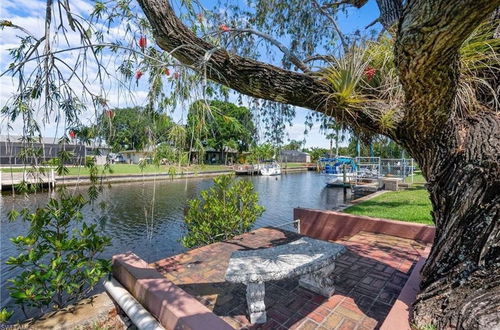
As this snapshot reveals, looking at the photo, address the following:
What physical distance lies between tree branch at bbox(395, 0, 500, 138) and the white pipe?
2956 mm

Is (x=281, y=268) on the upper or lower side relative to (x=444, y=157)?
lower

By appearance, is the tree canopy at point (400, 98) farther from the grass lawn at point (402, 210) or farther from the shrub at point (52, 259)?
the grass lawn at point (402, 210)

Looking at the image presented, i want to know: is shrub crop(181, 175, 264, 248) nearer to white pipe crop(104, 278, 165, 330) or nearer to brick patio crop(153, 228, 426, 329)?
brick patio crop(153, 228, 426, 329)

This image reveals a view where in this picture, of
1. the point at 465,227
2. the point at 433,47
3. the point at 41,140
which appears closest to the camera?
the point at 433,47

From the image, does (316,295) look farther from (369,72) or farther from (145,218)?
(145,218)

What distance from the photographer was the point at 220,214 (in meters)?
5.93

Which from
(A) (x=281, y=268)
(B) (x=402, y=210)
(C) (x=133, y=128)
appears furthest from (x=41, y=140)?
(B) (x=402, y=210)

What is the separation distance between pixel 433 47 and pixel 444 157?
4.01 feet

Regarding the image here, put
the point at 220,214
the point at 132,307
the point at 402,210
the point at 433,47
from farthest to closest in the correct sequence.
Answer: the point at 402,210, the point at 220,214, the point at 132,307, the point at 433,47

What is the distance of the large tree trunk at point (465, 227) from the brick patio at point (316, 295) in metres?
0.84

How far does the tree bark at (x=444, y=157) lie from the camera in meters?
2.05

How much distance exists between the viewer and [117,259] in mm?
3758

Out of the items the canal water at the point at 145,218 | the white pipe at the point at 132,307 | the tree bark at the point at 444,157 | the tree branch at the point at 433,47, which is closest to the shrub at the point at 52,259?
the white pipe at the point at 132,307

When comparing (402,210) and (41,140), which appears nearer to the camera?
(41,140)
